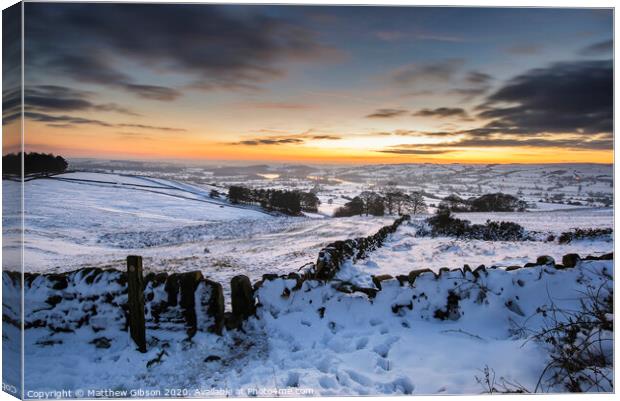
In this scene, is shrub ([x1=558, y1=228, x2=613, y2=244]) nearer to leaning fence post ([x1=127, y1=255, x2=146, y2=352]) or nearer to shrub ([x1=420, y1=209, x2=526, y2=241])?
shrub ([x1=420, y1=209, x2=526, y2=241])

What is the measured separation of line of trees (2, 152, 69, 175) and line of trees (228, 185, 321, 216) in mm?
2042

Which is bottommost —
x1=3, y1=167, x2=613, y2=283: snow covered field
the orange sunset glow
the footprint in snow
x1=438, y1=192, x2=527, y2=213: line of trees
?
the footprint in snow

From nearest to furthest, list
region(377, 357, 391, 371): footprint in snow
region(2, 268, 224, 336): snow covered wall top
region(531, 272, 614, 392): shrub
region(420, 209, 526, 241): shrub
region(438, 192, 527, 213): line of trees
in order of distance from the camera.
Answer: region(531, 272, 614, 392): shrub < region(377, 357, 391, 371): footprint in snow < region(2, 268, 224, 336): snow covered wall top < region(438, 192, 527, 213): line of trees < region(420, 209, 526, 241): shrub

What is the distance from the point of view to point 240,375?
4.12 metres

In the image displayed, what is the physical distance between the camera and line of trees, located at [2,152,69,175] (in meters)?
4.10

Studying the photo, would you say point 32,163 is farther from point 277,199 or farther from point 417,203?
point 417,203

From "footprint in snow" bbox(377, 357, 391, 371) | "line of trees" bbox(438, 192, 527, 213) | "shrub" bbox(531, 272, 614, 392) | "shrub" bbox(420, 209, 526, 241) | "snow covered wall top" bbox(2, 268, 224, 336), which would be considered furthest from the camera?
"shrub" bbox(420, 209, 526, 241)

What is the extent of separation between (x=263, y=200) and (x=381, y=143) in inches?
70.6

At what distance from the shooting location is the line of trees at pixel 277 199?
17.1ft

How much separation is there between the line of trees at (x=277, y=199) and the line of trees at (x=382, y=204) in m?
0.43

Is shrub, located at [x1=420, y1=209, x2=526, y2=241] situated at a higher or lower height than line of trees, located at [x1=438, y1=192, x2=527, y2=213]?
lower

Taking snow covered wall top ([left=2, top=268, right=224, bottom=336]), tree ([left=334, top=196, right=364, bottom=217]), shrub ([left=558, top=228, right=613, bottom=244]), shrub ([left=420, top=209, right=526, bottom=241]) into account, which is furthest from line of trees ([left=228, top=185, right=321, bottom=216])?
shrub ([left=558, top=228, right=613, bottom=244])

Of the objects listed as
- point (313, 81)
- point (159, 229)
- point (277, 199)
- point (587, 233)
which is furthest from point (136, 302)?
point (587, 233)

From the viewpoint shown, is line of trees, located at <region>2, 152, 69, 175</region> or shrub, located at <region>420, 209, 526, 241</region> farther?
shrub, located at <region>420, 209, 526, 241</region>
